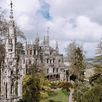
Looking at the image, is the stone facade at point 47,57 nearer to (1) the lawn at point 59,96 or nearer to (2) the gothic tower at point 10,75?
(1) the lawn at point 59,96

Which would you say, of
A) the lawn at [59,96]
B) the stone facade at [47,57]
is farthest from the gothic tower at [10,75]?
the stone facade at [47,57]

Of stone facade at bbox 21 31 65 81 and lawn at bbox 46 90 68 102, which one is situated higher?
stone facade at bbox 21 31 65 81

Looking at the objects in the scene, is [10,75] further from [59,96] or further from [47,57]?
[47,57]

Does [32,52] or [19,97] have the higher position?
[32,52]

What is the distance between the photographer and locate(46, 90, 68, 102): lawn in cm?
5255

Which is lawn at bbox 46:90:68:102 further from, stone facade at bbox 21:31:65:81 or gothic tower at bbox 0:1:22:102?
gothic tower at bbox 0:1:22:102

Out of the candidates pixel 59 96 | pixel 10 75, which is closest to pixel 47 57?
pixel 59 96

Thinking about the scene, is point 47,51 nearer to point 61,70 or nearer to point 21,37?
point 61,70

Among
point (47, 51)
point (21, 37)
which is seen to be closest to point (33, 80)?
point (21, 37)

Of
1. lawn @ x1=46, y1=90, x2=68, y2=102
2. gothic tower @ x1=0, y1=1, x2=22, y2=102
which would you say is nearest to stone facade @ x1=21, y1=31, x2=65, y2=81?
lawn @ x1=46, y1=90, x2=68, y2=102

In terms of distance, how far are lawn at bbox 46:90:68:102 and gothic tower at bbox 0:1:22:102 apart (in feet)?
66.3

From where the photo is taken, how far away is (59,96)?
56.8 meters

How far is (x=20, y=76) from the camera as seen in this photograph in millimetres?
31281

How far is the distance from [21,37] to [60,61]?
37047 mm
